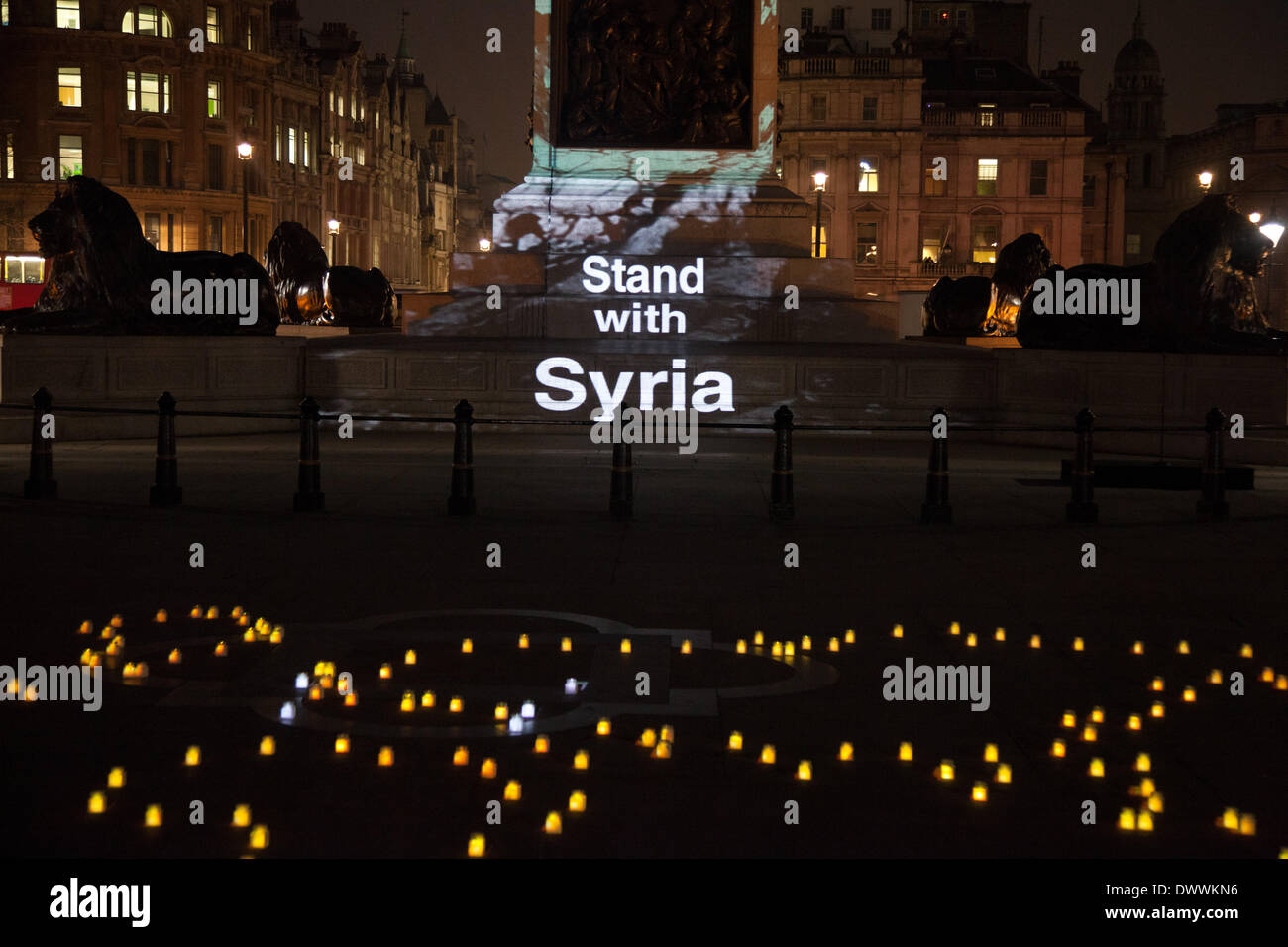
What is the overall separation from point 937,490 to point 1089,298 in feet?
32.6

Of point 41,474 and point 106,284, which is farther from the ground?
point 106,284

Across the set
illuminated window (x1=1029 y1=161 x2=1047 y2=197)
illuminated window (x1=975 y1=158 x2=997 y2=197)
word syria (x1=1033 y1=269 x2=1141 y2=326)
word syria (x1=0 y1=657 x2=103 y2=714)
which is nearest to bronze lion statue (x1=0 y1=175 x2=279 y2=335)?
word syria (x1=1033 y1=269 x2=1141 y2=326)

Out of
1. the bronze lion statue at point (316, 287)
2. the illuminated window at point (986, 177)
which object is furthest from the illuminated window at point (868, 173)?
the bronze lion statue at point (316, 287)

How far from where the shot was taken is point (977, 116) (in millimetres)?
88750

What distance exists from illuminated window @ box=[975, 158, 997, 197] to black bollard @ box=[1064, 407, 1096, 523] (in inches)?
3067

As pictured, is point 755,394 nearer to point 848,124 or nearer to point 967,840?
point 967,840

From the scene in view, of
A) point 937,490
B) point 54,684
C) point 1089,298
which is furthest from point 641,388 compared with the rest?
point 54,684

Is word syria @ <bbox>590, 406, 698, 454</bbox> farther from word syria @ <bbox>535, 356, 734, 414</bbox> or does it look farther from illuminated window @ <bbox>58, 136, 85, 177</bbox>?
illuminated window @ <bbox>58, 136, 85, 177</bbox>

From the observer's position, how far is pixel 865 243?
8719 centimetres

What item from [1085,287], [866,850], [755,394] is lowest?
[866,850]

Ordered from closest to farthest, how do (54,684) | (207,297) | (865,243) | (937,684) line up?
(54,684)
(937,684)
(207,297)
(865,243)

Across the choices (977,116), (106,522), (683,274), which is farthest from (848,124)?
(106,522)

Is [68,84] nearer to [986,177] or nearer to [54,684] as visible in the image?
[986,177]
